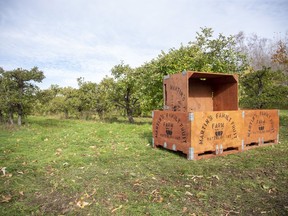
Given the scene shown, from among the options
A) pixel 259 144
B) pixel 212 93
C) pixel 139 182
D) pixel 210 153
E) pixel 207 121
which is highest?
pixel 212 93

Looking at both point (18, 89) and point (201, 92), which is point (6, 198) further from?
point (18, 89)

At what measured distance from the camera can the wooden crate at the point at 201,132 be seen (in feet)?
18.8

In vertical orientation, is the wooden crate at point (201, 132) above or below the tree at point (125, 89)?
below

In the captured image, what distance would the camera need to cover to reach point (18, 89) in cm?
1255

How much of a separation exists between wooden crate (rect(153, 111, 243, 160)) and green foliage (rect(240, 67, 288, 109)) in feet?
23.9

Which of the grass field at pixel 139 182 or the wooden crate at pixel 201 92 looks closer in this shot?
the grass field at pixel 139 182

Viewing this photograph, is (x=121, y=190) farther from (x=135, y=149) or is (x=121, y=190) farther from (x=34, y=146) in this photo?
(x=34, y=146)

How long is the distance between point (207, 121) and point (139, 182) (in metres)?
2.43

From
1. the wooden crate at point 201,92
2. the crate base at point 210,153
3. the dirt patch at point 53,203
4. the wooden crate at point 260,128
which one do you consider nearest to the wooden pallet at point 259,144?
the wooden crate at point 260,128

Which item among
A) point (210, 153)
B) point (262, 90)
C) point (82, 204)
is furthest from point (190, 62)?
point (82, 204)

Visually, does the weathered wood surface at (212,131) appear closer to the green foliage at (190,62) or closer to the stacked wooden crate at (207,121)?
the stacked wooden crate at (207,121)

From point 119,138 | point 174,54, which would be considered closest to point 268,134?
point 119,138

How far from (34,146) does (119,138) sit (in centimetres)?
280

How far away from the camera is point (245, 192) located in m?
3.87
